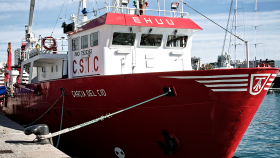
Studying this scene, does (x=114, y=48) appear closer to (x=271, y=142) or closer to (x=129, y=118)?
(x=129, y=118)

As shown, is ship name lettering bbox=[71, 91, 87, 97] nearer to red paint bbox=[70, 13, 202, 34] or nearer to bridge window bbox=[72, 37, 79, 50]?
bridge window bbox=[72, 37, 79, 50]

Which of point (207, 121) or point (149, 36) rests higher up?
point (149, 36)

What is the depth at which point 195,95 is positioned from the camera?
23.1 feet

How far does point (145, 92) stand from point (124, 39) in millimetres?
2772

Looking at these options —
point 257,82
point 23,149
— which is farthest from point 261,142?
point 23,149

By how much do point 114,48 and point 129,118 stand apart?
2.65 m

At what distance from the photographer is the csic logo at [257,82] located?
6579 mm

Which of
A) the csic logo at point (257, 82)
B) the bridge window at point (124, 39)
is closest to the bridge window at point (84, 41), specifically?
the bridge window at point (124, 39)

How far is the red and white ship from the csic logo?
27 mm

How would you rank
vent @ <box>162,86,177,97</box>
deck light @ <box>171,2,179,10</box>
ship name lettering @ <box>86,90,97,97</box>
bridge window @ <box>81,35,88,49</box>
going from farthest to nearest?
1. deck light @ <box>171,2,179,10</box>
2. bridge window @ <box>81,35,88,49</box>
3. ship name lettering @ <box>86,90,97,97</box>
4. vent @ <box>162,86,177,97</box>

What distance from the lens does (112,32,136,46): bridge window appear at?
9680 millimetres

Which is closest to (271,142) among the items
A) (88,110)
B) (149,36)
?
(149,36)

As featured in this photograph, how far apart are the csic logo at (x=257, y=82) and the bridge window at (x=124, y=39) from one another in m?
4.55

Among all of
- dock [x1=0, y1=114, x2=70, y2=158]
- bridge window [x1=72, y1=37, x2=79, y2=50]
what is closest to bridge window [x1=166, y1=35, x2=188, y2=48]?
bridge window [x1=72, y1=37, x2=79, y2=50]
